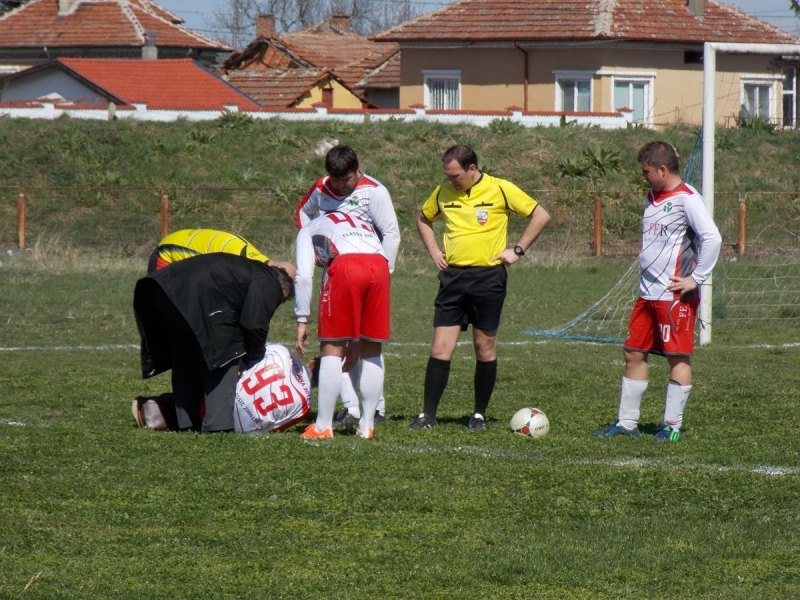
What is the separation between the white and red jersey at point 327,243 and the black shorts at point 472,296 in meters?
0.61

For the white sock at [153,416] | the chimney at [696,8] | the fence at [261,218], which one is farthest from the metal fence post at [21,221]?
the chimney at [696,8]

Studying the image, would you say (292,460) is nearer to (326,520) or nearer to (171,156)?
(326,520)

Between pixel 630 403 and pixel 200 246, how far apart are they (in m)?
3.17

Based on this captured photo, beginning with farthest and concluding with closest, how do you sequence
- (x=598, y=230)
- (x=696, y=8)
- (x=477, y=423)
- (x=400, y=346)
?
(x=696, y=8), (x=598, y=230), (x=400, y=346), (x=477, y=423)

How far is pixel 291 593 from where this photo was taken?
15.6 ft

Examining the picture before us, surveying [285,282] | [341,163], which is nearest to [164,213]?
[285,282]

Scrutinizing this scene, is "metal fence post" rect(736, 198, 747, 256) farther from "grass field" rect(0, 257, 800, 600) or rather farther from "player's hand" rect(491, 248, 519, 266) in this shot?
"player's hand" rect(491, 248, 519, 266)

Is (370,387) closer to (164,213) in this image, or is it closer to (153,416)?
(153,416)

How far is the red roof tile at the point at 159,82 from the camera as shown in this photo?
147 ft

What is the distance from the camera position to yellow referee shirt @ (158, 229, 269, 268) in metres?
8.38

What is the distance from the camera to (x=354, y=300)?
25.2 ft

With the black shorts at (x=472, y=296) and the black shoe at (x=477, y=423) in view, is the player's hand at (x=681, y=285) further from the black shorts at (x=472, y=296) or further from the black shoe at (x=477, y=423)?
the black shoe at (x=477, y=423)

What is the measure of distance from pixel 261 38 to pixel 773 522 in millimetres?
56373

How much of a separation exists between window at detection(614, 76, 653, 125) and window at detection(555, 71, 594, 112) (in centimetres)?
98
